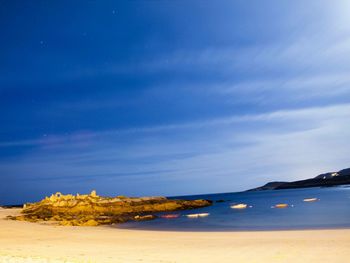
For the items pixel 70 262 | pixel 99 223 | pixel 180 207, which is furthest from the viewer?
pixel 180 207

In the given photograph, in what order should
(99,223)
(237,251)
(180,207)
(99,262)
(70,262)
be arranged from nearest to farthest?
(70,262)
(99,262)
(237,251)
(99,223)
(180,207)

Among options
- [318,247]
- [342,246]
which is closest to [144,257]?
[318,247]

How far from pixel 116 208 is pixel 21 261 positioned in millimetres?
52758

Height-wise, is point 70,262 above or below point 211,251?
above

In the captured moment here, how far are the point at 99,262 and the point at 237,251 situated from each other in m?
6.19

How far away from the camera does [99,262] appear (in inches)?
464

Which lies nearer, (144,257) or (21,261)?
(21,261)

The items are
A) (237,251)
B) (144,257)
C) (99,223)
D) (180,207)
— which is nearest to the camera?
(144,257)

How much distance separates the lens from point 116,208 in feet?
A: 204

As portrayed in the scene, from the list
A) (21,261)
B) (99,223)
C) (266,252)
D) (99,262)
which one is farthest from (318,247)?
(99,223)

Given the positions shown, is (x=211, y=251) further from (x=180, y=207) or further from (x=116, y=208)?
(x=180, y=207)

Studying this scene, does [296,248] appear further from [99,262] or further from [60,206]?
[60,206]

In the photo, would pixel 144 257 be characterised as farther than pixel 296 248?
No

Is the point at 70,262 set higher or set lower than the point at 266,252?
higher
